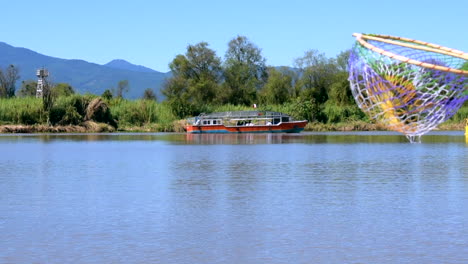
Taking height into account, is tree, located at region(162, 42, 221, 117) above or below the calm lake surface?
above

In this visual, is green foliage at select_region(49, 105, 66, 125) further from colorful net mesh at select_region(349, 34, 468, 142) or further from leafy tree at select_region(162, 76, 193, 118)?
colorful net mesh at select_region(349, 34, 468, 142)

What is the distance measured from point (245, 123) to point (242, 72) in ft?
104

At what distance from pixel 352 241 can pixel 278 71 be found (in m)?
101

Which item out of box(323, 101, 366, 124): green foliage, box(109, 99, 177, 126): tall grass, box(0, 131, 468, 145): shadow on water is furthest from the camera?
box(323, 101, 366, 124): green foliage

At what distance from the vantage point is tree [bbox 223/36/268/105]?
113 m

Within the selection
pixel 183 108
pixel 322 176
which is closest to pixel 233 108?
pixel 183 108

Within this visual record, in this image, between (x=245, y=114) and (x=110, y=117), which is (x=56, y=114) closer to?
(x=110, y=117)

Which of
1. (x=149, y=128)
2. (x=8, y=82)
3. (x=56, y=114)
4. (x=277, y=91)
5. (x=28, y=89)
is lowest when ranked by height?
(x=149, y=128)

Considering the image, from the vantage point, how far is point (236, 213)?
16.6 metres

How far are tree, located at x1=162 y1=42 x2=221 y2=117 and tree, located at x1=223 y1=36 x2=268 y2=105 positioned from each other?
2.15 meters

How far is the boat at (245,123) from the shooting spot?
79812 millimetres

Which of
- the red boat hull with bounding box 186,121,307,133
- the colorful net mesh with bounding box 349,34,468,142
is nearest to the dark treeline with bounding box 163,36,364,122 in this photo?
the red boat hull with bounding box 186,121,307,133

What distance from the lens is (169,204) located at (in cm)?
1812

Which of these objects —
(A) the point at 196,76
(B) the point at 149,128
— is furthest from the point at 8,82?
(B) the point at 149,128
